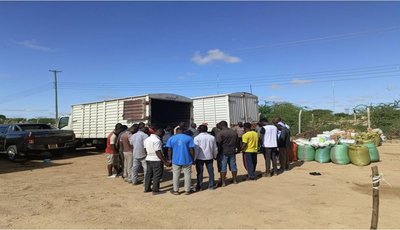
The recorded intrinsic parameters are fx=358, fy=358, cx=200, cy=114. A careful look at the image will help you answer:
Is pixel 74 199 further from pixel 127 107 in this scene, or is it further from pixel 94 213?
pixel 127 107

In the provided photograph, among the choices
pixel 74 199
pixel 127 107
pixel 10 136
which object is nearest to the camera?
pixel 74 199

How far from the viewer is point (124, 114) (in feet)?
53.8

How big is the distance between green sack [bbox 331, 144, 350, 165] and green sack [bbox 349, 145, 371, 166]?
17cm

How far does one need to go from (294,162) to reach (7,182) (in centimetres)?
948

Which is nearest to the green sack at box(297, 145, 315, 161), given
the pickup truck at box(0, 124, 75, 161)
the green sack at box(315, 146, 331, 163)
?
the green sack at box(315, 146, 331, 163)

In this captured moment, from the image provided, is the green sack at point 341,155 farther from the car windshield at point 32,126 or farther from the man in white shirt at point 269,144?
the car windshield at point 32,126

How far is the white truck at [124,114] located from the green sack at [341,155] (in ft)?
23.1

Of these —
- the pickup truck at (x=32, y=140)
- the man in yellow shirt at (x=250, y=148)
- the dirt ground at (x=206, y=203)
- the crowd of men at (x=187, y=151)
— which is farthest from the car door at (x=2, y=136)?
the man in yellow shirt at (x=250, y=148)

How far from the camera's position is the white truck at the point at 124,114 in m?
15.7

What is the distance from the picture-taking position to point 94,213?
259 inches

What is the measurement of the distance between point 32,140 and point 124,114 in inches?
157

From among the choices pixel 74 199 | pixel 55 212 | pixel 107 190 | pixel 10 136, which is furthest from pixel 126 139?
pixel 10 136

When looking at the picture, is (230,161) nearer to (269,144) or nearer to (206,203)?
(269,144)

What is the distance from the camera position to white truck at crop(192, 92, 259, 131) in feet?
57.3
